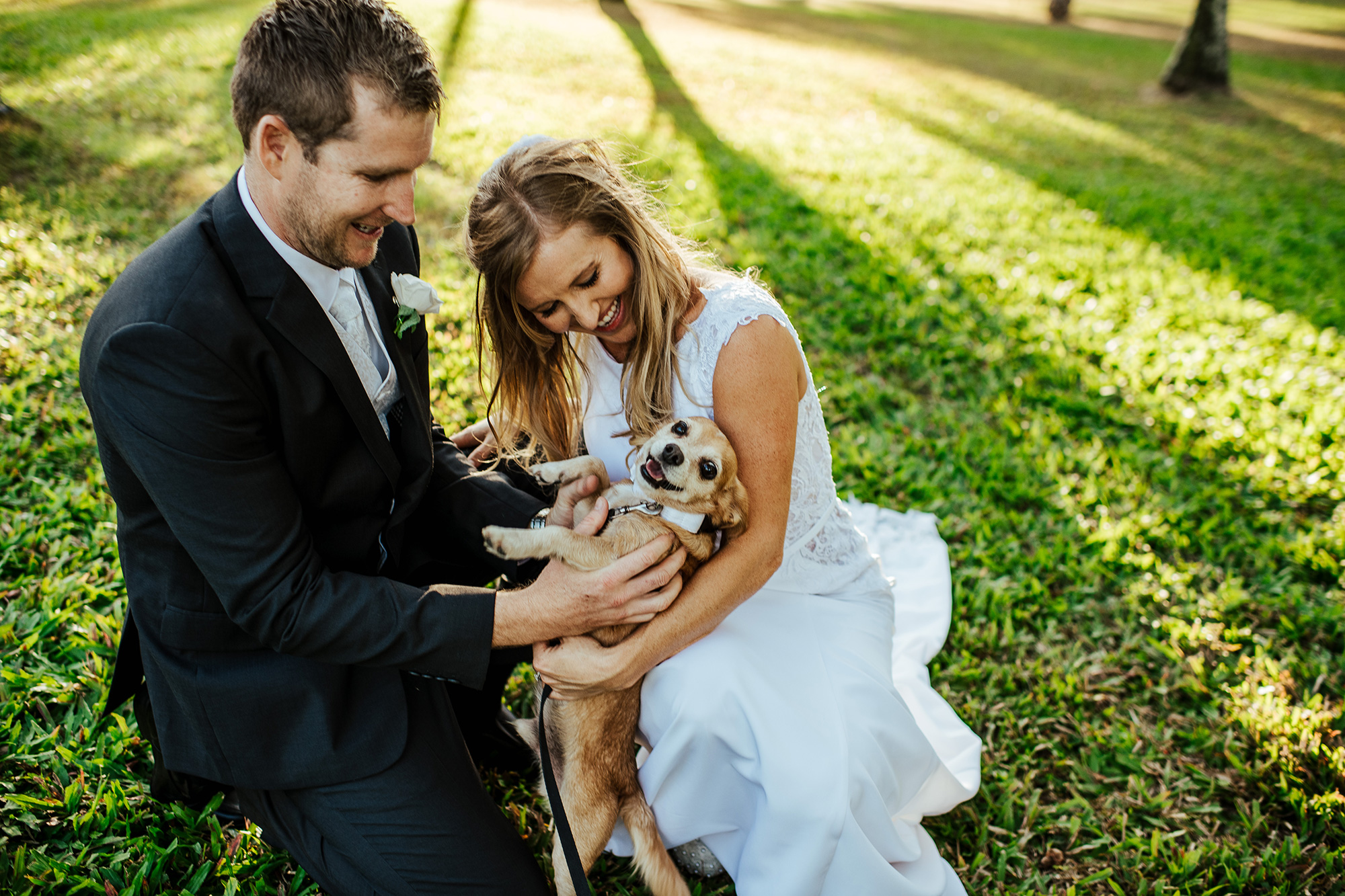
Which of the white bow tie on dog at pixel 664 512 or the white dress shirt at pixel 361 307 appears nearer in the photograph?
the white dress shirt at pixel 361 307

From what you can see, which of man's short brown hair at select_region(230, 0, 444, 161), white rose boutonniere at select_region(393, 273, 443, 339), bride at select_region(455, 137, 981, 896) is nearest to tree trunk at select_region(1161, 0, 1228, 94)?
bride at select_region(455, 137, 981, 896)

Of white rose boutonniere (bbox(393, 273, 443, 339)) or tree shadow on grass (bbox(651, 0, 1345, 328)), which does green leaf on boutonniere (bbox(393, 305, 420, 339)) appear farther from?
tree shadow on grass (bbox(651, 0, 1345, 328))

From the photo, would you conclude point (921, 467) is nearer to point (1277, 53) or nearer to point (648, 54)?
point (648, 54)

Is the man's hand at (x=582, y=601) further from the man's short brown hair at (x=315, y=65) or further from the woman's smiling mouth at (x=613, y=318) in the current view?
the man's short brown hair at (x=315, y=65)

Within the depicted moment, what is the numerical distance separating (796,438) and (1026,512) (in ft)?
8.08

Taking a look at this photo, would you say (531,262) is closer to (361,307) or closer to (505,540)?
(361,307)

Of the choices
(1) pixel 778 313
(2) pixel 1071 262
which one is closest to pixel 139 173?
(1) pixel 778 313

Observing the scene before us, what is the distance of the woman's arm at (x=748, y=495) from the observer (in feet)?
8.19

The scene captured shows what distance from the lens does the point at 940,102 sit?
526 inches

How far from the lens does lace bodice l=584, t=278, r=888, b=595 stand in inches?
105

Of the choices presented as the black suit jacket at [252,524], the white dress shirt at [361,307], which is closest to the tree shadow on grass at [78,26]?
the white dress shirt at [361,307]

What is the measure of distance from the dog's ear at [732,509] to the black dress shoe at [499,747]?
1311mm

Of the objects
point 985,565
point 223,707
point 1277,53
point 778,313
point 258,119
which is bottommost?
point 985,565

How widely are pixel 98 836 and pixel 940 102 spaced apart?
1497 cm
